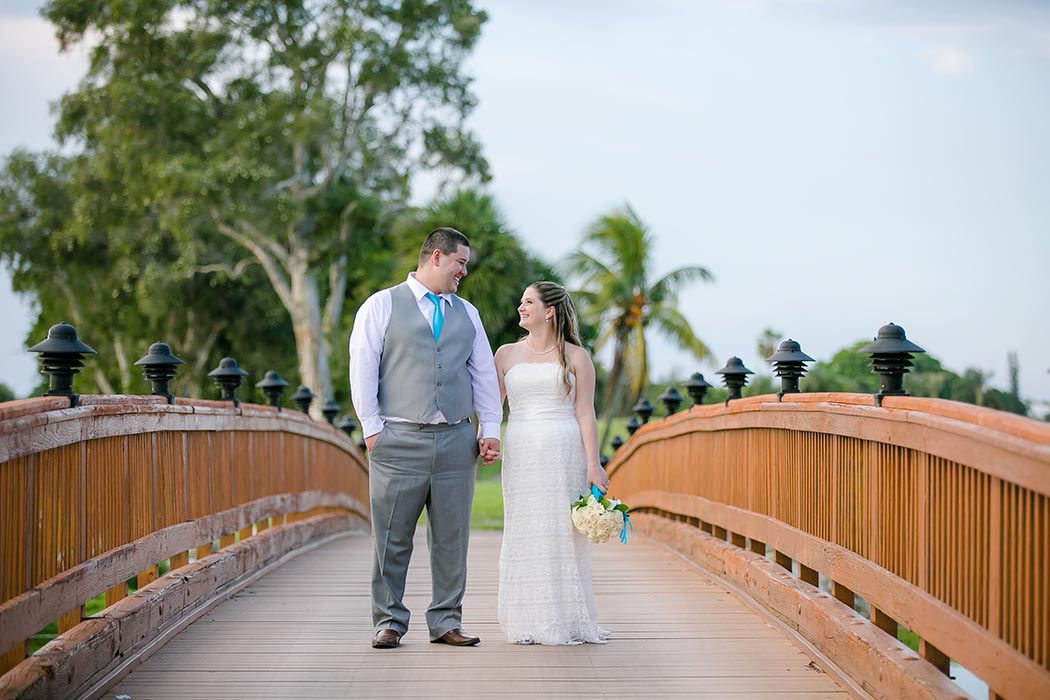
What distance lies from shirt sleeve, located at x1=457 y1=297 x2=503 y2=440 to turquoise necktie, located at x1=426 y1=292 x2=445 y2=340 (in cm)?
14

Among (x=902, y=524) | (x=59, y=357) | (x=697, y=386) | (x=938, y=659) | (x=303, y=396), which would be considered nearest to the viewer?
(x=938, y=659)

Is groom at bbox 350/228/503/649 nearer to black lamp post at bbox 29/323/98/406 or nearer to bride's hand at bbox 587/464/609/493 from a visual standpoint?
bride's hand at bbox 587/464/609/493

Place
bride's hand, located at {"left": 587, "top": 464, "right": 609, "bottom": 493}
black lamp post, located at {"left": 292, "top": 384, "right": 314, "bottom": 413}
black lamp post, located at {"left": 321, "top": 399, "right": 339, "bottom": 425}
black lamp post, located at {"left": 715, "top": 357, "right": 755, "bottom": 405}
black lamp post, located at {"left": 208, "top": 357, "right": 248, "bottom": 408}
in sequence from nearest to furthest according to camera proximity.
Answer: bride's hand, located at {"left": 587, "top": 464, "right": 609, "bottom": 493} → black lamp post, located at {"left": 715, "top": 357, "right": 755, "bottom": 405} → black lamp post, located at {"left": 208, "top": 357, "right": 248, "bottom": 408} → black lamp post, located at {"left": 292, "top": 384, "right": 314, "bottom": 413} → black lamp post, located at {"left": 321, "top": 399, "right": 339, "bottom": 425}

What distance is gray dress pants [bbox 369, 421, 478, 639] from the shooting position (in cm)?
602

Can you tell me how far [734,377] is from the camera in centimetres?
855

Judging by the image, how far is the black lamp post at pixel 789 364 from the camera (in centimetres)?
704

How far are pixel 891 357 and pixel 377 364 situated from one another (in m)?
2.27

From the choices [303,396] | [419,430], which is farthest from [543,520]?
[303,396]

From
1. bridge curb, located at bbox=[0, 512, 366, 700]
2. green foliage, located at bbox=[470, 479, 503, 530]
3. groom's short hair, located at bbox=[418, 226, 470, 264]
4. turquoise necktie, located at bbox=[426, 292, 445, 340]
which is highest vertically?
groom's short hair, located at bbox=[418, 226, 470, 264]

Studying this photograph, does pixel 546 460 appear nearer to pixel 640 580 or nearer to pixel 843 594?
pixel 843 594

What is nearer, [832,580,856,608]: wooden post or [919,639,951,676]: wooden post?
[919,639,951,676]: wooden post

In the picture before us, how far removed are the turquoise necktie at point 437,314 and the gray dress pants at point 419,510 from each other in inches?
17.2

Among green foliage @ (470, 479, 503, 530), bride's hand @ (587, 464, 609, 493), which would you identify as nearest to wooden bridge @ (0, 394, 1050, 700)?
bride's hand @ (587, 464, 609, 493)

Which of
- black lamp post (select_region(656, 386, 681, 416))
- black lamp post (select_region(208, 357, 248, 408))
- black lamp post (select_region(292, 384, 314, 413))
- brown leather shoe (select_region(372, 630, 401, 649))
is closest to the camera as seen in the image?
brown leather shoe (select_region(372, 630, 401, 649))
